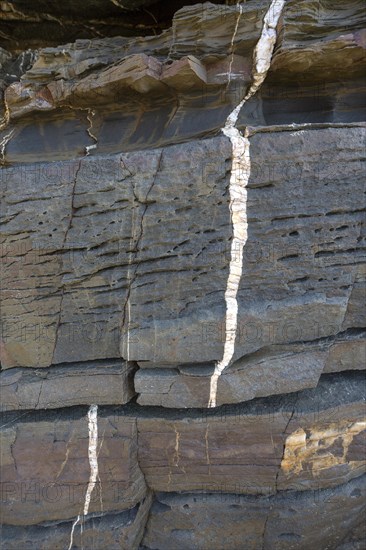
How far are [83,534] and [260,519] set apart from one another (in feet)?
5.18

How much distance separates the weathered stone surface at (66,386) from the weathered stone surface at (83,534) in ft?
3.62

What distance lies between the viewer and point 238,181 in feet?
8.84

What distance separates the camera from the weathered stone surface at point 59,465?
305 cm

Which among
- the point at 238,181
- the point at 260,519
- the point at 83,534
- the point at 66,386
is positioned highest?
the point at 238,181

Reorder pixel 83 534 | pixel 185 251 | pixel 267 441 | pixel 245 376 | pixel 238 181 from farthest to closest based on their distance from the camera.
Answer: pixel 83 534, pixel 267 441, pixel 245 376, pixel 185 251, pixel 238 181

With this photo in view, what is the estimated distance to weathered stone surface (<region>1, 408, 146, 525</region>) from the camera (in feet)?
10.0

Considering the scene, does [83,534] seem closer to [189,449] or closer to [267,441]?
[189,449]

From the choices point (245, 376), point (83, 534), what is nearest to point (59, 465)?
point (83, 534)

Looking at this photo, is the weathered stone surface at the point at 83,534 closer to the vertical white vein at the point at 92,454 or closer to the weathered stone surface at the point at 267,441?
the vertical white vein at the point at 92,454

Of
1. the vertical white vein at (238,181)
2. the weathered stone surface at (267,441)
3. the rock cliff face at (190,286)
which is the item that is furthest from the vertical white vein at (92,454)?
the vertical white vein at (238,181)

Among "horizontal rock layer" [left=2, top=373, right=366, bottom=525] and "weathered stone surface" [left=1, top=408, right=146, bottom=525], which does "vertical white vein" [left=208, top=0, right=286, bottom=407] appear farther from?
"weathered stone surface" [left=1, top=408, right=146, bottom=525]

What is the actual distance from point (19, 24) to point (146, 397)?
4102 millimetres

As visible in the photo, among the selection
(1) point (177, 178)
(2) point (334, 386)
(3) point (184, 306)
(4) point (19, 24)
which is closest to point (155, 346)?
(3) point (184, 306)

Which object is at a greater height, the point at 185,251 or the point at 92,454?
the point at 185,251
